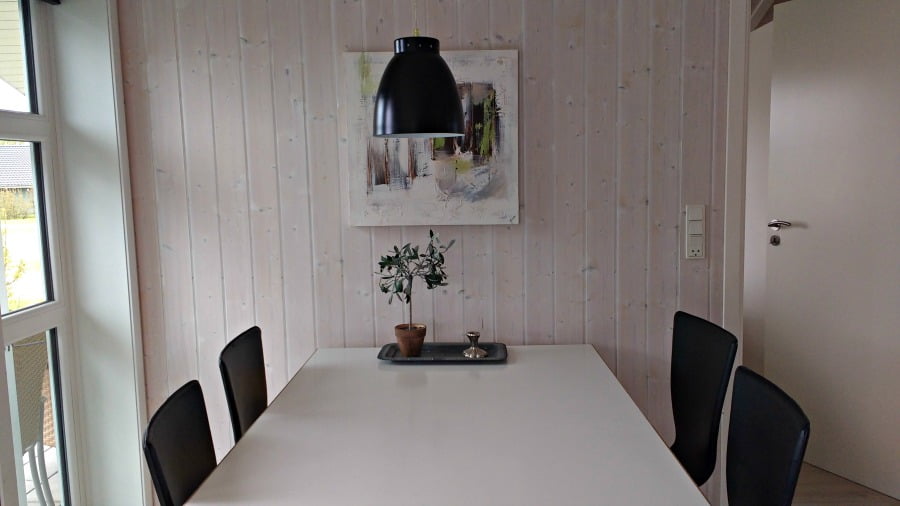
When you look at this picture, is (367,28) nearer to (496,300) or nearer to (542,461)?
(496,300)

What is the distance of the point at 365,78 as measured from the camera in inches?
101

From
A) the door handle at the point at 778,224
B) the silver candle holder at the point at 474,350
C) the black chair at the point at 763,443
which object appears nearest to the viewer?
the black chair at the point at 763,443

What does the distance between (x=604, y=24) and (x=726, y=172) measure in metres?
0.70

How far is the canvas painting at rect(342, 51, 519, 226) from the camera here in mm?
2553

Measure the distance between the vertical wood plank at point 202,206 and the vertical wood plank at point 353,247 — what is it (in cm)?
48

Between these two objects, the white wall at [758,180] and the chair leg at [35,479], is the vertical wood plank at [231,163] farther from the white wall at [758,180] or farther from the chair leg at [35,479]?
the white wall at [758,180]

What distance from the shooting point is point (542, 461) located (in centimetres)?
159

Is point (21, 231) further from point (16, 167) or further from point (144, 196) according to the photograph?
point (144, 196)

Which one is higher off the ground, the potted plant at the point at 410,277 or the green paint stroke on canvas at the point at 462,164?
the green paint stroke on canvas at the point at 462,164

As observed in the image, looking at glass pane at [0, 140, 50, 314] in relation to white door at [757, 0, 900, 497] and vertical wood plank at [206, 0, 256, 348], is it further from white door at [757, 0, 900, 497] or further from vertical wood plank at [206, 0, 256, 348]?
white door at [757, 0, 900, 497]

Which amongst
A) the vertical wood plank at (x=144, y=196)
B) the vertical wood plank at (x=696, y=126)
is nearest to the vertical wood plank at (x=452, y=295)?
the vertical wood plank at (x=696, y=126)

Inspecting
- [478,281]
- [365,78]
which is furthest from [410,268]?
[365,78]

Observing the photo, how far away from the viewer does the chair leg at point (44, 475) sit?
245 cm

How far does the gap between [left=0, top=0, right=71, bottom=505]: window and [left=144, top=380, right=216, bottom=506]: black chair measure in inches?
36.9
